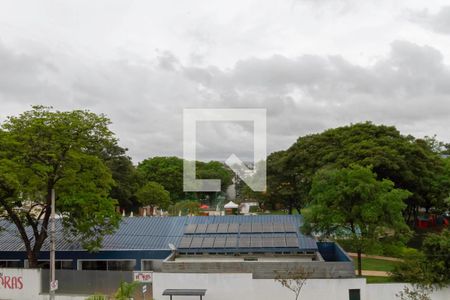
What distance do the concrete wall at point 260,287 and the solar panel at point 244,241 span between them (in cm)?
559

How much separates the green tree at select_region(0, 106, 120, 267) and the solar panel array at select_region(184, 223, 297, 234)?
5.75 metres

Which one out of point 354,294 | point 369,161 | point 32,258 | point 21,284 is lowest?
point 21,284

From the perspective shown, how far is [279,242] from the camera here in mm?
25000

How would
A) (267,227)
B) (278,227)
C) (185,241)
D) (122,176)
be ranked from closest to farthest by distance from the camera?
1. (185,241)
2. (278,227)
3. (267,227)
4. (122,176)

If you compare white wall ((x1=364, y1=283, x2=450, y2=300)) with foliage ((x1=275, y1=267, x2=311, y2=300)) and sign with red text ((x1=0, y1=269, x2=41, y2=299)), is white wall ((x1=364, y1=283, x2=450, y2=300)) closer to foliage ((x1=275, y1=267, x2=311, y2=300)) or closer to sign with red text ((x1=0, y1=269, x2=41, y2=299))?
foliage ((x1=275, y1=267, x2=311, y2=300))

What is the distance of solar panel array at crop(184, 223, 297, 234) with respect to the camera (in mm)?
27219

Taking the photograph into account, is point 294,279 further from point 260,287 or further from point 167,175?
point 167,175

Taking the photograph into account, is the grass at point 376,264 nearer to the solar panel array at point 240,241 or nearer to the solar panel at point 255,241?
the solar panel array at point 240,241

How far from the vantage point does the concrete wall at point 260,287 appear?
18875mm

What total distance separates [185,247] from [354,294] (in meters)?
10.3

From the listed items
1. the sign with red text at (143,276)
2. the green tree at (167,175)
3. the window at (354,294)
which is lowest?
the window at (354,294)

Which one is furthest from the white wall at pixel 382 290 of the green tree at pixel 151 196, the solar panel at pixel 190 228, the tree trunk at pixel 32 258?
the green tree at pixel 151 196

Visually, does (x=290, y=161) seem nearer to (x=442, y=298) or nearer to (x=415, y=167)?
(x=415, y=167)

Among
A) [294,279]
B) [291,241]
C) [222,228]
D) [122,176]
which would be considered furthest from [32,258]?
[122,176]
